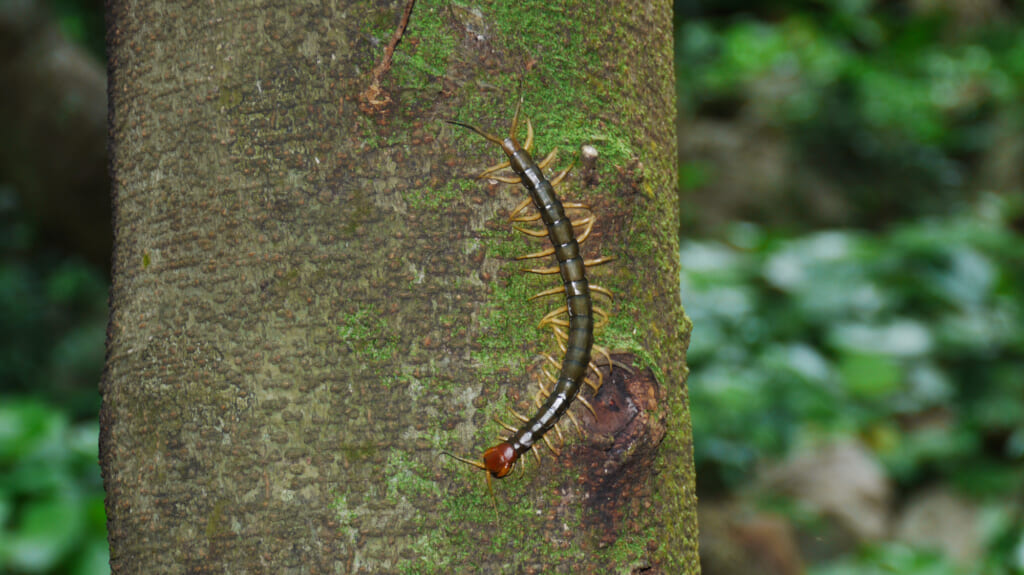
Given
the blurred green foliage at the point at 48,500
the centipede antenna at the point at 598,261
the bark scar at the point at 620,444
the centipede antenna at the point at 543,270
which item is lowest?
the blurred green foliage at the point at 48,500

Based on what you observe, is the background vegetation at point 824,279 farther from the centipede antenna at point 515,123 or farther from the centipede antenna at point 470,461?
the centipede antenna at point 515,123

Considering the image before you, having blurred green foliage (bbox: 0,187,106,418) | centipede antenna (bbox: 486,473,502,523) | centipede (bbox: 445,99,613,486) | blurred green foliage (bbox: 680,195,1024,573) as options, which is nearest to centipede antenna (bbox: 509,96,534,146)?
centipede (bbox: 445,99,613,486)

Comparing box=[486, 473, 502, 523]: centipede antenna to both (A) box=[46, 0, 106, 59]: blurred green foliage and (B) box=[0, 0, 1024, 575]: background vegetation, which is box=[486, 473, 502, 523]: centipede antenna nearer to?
(B) box=[0, 0, 1024, 575]: background vegetation

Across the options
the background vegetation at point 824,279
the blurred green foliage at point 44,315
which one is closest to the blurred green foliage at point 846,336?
the background vegetation at point 824,279

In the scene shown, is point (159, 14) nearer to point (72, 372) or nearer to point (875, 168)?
point (72, 372)

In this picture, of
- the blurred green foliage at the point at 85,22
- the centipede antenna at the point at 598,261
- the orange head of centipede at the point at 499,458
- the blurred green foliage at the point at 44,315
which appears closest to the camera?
the orange head of centipede at the point at 499,458

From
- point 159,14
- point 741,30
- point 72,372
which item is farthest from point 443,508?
point 741,30

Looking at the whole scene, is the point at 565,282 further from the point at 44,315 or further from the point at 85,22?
the point at 44,315
